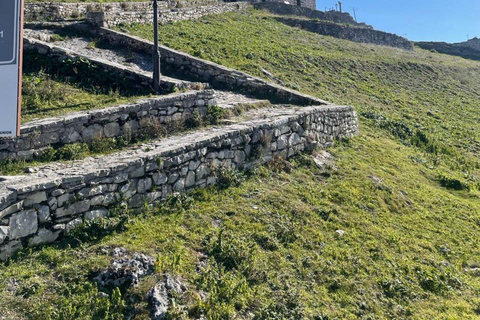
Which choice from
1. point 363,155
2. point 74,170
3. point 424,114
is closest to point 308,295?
point 74,170

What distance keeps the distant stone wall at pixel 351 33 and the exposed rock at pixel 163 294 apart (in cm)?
Answer: 2731

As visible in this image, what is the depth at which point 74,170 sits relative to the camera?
18.6 feet

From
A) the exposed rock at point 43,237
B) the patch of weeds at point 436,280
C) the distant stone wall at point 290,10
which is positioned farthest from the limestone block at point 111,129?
the distant stone wall at point 290,10

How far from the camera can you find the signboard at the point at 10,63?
12.5ft

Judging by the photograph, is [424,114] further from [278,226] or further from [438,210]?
[278,226]

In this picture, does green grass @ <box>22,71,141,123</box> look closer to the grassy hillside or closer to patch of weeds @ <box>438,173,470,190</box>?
the grassy hillside

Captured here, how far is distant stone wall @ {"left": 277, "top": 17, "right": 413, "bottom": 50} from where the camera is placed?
2991 cm

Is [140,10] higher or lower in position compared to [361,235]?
higher

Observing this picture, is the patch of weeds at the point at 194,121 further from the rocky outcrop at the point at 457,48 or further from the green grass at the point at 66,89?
the rocky outcrop at the point at 457,48

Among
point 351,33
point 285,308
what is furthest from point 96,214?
point 351,33

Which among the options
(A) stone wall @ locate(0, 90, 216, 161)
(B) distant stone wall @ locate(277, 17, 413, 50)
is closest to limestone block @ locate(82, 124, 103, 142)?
(A) stone wall @ locate(0, 90, 216, 161)

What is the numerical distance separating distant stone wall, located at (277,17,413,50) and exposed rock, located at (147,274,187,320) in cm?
2731

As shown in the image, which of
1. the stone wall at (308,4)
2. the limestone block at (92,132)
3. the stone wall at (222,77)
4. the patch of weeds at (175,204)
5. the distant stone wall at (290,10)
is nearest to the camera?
the patch of weeds at (175,204)

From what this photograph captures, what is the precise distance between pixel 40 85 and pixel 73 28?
592 cm
